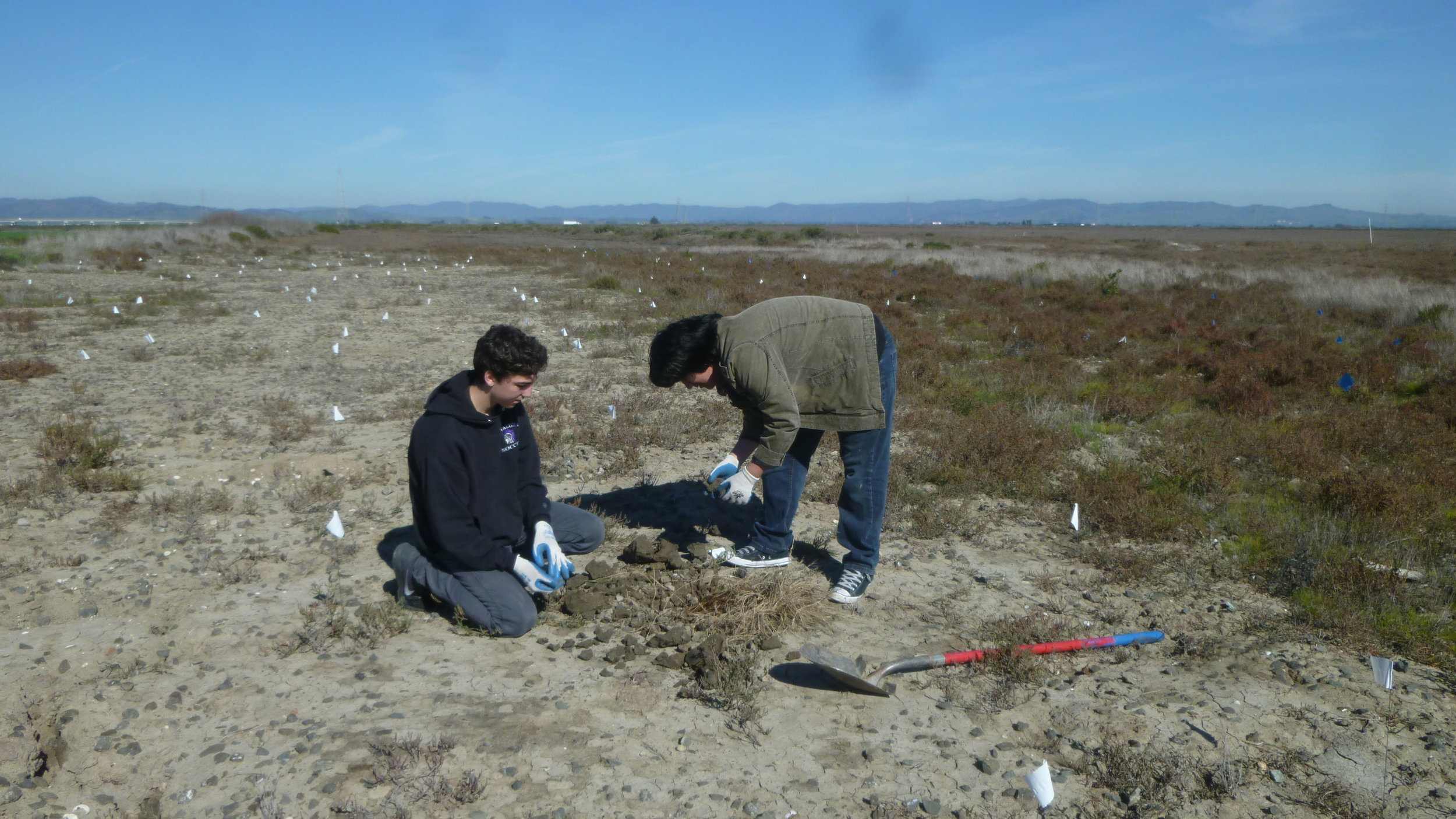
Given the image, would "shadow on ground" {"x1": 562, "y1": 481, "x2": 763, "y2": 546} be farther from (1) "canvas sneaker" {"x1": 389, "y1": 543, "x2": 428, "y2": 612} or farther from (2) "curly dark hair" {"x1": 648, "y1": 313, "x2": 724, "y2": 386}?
(2) "curly dark hair" {"x1": 648, "y1": 313, "x2": 724, "y2": 386}

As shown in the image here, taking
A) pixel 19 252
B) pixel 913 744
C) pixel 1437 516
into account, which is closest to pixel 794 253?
pixel 19 252

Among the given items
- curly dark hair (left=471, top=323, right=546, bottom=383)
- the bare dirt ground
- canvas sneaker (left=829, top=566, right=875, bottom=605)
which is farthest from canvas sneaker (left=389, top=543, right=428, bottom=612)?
canvas sneaker (left=829, top=566, right=875, bottom=605)

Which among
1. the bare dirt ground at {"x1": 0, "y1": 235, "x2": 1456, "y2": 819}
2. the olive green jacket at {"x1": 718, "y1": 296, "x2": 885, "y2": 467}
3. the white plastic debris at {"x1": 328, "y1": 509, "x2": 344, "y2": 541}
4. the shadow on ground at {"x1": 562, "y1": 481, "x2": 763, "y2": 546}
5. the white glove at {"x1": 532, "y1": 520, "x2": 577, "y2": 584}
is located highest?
the olive green jacket at {"x1": 718, "y1": 296, "x2": 885, "y2": 467}

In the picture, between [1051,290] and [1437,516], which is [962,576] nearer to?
[1437,516]

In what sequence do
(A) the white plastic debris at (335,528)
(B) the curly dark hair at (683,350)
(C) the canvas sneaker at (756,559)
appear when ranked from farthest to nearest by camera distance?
1. (A) the white plastic debris at (335,528)
2. (C) the canvas sneaker at (756,559)
3. (B) the curly dark hair at (683,350)

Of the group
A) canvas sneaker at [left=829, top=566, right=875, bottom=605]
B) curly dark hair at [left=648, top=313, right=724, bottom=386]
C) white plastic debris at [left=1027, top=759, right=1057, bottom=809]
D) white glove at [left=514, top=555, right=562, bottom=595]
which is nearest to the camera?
white plastic debris at [left=1027, top=759, right=1057, bottom=809]

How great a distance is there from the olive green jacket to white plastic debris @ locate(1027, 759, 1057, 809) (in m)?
1.55

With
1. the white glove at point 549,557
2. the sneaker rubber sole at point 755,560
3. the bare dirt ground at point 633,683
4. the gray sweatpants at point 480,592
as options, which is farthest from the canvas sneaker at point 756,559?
the gray sweatpants at point 480,592

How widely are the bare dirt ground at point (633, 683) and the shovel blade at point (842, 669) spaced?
72 mm

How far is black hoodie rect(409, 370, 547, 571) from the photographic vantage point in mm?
3688

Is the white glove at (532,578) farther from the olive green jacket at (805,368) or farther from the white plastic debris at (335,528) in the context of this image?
the white plastic debris at (335,528)

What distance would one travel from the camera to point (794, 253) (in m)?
34.8

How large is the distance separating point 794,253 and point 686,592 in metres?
31.8

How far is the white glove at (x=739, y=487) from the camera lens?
3754 millimetres
